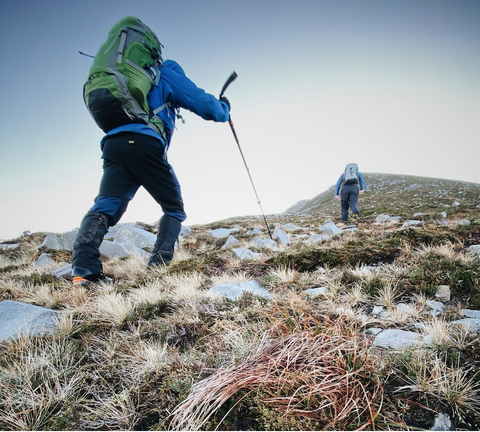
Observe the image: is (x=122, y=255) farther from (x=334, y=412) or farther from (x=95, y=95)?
(x=334, y=412)

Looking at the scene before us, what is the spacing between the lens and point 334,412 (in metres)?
1.08

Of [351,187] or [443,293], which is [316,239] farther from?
[351,187]

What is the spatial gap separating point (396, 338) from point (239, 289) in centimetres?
174

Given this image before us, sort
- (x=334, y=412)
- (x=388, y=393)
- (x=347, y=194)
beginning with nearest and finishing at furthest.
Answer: (x=334, y=412), (x=388, y=393), (x=347, y=194)

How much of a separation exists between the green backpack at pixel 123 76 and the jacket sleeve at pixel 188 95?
10.9 inches

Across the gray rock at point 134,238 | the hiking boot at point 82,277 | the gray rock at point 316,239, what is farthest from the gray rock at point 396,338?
the gray rock at point 134,238

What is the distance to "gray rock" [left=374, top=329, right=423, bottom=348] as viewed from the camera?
1.59m

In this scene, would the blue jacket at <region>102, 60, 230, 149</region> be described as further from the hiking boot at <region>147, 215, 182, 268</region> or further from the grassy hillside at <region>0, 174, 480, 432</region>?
the grassy hillside at <region>0, 174, 480, 432</region>

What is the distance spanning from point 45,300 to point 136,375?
241cm

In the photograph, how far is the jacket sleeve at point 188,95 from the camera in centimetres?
396

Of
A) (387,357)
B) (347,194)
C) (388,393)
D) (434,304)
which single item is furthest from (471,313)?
(347,194)

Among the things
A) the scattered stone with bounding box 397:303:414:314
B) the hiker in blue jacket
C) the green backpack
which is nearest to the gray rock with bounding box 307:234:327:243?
the hiker in blue jacket

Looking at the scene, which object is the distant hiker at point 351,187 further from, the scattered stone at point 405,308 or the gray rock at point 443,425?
the gray rock at point 443,425

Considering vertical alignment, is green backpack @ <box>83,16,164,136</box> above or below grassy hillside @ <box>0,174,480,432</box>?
above
